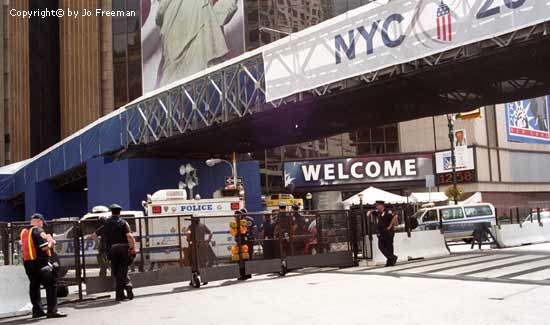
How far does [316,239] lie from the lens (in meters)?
16.3

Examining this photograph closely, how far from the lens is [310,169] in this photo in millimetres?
47719

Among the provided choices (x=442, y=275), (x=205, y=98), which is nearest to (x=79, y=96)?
(x=205, y=98)

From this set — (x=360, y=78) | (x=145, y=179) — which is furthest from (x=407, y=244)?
(x=145, y=179)

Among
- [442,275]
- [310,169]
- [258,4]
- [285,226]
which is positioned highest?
[258,4]

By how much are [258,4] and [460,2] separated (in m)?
35.3

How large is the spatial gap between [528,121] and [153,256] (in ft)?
151

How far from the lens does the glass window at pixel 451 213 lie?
28.3 m

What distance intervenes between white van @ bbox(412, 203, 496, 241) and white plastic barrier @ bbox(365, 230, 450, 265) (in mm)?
8070

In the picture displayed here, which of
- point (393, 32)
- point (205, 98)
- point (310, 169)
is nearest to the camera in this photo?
point (393, 32)

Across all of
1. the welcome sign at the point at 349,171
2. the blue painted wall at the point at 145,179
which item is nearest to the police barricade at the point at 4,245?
the blue painted wall at the point at 145,179

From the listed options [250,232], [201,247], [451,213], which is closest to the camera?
[201,247]

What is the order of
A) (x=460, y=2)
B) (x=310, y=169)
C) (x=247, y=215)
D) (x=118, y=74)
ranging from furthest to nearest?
(x=118, y=74), (x=310, y=169), (x=460, y=2), (x=247, y=215)

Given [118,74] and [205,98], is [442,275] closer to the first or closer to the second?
[205,98]

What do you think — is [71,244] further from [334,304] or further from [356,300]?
[356,300]
